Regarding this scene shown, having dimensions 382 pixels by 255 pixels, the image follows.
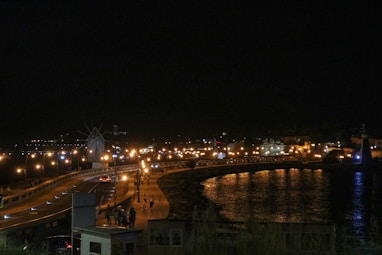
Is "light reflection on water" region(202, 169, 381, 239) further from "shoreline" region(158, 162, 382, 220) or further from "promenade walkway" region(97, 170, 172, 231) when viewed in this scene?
"promenade walkway" region(97, 170, 172, 231)

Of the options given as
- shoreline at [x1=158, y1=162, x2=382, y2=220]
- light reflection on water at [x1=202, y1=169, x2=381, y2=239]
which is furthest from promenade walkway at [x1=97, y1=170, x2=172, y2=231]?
light reflection on water at [x1=202, y1=169, x2=381, y2=239]

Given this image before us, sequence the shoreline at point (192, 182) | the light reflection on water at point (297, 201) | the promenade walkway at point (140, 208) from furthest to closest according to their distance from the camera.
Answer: the shoreline at point (192, 182), the light reflection on water at point (297, 201), the promenade walkway at point (140, 208)

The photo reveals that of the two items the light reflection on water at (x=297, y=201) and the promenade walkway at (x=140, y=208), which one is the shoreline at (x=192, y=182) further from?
the light reflection on water at (x=297, y=201)

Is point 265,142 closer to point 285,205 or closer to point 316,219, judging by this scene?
point 285,205

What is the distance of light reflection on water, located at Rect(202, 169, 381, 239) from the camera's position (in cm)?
3281

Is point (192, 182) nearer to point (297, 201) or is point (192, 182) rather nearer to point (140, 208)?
point (297, 201)

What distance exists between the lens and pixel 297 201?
1716 inches

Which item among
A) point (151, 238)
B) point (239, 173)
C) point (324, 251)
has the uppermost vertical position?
point (324, 251)

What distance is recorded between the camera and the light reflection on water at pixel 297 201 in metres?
32.8

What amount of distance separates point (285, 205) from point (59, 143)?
86.9 meters

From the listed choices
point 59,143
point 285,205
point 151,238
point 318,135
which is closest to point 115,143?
point 59,143

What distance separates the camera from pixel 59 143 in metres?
120

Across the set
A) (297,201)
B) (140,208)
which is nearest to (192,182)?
(297,201)

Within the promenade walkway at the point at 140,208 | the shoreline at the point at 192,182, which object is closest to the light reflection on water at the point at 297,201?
the shoreline at the point at 192,182
